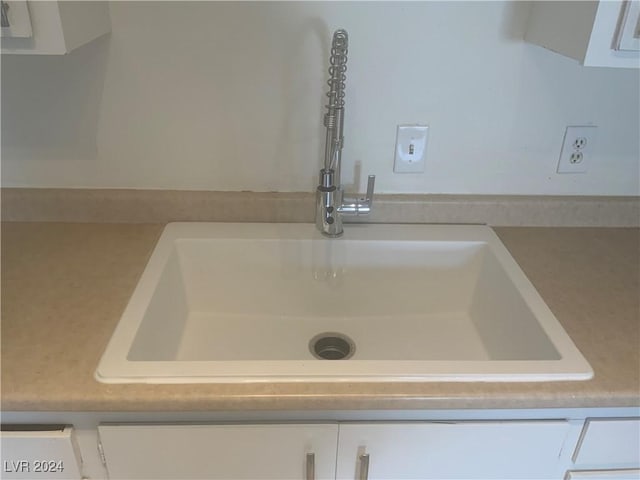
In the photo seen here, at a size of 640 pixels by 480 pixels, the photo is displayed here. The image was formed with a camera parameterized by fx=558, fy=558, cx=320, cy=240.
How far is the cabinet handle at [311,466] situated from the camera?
34.2 inches

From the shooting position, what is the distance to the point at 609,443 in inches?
35.3

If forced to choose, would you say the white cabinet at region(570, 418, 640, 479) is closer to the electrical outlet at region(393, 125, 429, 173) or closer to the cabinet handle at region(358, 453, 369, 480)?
the cabinet handle at region(358, 453, 369, 480)

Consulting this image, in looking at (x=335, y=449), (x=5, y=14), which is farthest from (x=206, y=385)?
(x=5, y=14)

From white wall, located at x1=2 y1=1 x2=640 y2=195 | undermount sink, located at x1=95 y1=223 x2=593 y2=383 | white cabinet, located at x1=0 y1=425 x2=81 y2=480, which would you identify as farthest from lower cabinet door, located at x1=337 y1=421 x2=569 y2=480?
white wall, located at x1=2 y1=1 x2=640 y2=195

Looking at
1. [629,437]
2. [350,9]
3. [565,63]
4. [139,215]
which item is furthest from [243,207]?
[629,437]

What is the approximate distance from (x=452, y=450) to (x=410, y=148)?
2.05 feet

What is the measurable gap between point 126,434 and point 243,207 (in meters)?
0.55

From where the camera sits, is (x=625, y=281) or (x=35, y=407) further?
(x=625, y=281)

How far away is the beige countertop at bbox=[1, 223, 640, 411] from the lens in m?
0.80

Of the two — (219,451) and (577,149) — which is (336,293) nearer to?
(219,451)

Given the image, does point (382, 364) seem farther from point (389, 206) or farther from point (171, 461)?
point (389, 206)

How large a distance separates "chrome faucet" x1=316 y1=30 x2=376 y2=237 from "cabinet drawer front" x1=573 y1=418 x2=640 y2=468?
1.86ft

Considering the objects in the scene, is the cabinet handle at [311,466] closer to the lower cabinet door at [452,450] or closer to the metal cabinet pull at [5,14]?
the lower cabinet door at [452,450]

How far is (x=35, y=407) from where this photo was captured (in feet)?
2.61
